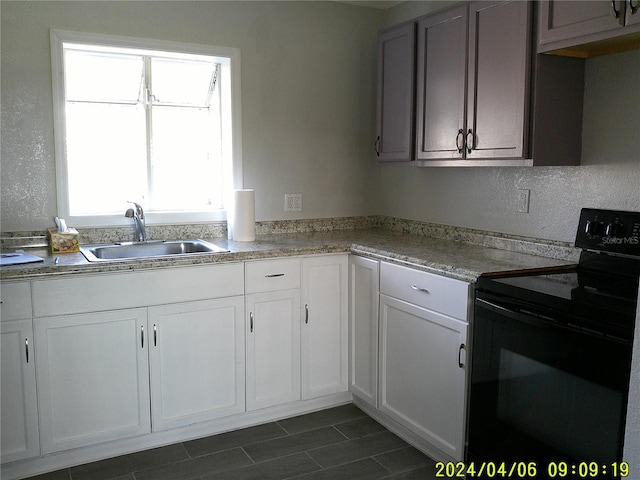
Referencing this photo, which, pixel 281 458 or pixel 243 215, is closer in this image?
pixel 281 458

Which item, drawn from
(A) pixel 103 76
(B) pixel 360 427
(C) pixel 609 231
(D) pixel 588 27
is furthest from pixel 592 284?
(A) pixel 103 76

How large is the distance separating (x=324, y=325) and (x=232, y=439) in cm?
73

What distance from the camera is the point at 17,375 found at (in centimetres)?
240

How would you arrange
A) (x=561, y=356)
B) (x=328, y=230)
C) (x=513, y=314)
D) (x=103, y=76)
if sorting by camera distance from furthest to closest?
(x=328, y=230), (x=103, y=76), (x=513, y=314), (x=561, y=356)

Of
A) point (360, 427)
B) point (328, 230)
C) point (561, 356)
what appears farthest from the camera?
point (328, 230)

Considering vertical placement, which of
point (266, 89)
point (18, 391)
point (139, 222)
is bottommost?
point (18, 391)

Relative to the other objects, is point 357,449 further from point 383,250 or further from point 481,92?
point 481,92

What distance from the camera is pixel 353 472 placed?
254cm

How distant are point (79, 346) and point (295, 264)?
1.08 meters

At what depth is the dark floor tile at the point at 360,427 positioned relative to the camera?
2.89 m

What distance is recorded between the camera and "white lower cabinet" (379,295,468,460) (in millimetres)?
2400

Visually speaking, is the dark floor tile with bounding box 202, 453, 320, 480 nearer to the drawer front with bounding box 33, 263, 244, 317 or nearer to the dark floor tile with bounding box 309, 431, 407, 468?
the dark floor tile with bounding box 309, 431, 407, 468

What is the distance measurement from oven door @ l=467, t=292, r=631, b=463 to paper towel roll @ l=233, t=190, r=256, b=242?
55.8 inches

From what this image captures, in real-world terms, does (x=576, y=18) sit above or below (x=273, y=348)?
above
